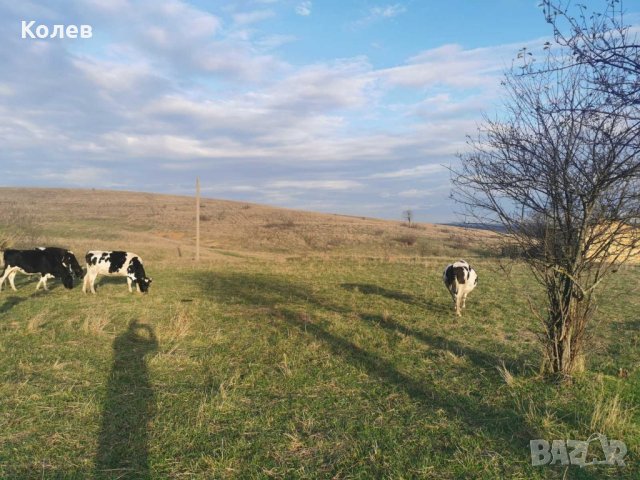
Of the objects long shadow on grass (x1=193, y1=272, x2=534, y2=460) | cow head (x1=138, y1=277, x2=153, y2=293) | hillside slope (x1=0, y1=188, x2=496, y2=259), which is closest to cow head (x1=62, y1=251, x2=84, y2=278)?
cow head (x1=138, y1=277, x2=153, y2=293)

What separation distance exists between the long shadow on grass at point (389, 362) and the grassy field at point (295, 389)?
0.04 metres

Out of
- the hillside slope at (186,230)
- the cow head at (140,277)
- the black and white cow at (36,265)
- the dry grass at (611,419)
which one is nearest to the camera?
Answer: the dry grass at (611,419)

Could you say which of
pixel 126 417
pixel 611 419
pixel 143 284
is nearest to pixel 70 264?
pixel 143 284

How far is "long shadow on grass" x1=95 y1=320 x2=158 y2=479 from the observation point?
158 inches

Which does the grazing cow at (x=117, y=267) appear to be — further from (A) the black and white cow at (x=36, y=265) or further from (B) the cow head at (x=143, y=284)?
(A) the black and white cow at (x=36, y=265)

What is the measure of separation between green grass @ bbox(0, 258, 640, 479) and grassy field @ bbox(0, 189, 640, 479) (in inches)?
1.1

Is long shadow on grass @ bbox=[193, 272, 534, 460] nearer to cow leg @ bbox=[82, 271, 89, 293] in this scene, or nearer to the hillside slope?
cow leg @ bbox=[82, 271, 89, 293]

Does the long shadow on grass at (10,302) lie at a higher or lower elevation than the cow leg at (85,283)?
lower

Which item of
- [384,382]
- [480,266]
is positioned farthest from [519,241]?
[480,266]

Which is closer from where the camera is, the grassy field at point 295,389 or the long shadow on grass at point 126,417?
the long shadow on grass at point 126,417

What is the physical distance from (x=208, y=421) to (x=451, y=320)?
23.4 feet

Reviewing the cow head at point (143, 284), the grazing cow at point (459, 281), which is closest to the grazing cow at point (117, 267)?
the cow head at point (143, 284)

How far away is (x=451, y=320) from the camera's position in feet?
33.9

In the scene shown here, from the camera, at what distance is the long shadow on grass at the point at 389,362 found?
478 centimetres
